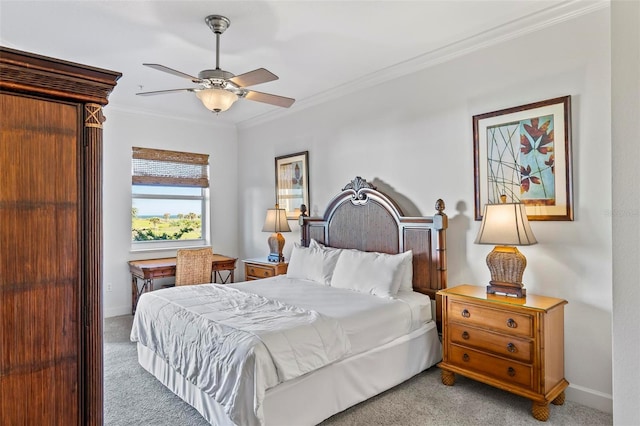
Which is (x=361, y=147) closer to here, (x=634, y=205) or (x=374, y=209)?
(x=374, y=209)

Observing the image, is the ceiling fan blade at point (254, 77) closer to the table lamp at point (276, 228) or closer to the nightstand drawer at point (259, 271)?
the table lamp at point (276, 228)

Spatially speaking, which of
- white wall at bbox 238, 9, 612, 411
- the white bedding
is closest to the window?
white wall at bbox 238, 9, 612, 411

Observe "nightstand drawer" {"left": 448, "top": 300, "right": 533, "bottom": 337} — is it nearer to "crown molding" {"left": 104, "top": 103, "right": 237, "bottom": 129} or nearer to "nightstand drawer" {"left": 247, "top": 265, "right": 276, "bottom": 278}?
"nightstand drawer" {"left": 247, "top": 265, "right": 276, "bottom": 278}

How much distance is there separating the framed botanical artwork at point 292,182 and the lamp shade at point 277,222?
0.20m

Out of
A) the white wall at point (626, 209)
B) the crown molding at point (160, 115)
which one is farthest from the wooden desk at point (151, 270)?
the white wall at point (626, 209)

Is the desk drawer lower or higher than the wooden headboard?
lower

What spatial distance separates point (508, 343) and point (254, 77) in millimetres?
2503

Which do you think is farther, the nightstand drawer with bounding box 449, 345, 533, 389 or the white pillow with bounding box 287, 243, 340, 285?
the white pillow with bounding box 287, 243, 340, 285

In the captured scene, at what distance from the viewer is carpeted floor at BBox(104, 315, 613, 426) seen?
2.44 meters

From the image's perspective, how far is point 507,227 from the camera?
267cm

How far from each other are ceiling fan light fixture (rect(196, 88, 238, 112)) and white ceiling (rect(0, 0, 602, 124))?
562 mm

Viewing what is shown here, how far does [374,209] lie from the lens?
12.8 ft

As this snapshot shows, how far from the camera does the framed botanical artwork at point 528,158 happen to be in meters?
2.71

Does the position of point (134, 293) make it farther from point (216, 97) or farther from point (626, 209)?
point (626, 209)
